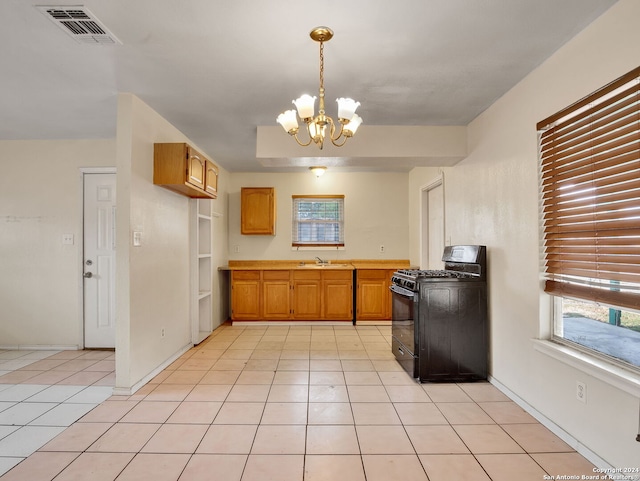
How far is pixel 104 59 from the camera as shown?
89.5 inches

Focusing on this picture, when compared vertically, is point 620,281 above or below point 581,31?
below

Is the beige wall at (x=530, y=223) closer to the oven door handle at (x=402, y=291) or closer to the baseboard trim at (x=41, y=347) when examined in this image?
the oven door handle at (x=402, y=291)

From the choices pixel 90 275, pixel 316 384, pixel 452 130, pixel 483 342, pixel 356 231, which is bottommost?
pixel 316 384

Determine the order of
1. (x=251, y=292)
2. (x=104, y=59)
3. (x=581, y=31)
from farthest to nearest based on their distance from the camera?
1. (x=251, y=292)
2. (x=104, y=59)
3. (x=581, y=31)

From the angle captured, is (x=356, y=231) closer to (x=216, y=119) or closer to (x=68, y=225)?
(x=216, y=119)

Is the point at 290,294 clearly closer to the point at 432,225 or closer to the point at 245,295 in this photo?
the point at 245,295

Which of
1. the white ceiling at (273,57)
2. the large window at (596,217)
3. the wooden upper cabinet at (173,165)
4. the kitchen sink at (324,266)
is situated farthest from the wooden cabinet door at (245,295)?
the large window at (596,217)

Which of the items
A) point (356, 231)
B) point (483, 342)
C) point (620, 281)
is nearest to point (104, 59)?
point (620, 281)

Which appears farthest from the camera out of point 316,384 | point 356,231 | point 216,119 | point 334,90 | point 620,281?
point 356,231

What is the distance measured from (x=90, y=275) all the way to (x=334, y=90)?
3.40m

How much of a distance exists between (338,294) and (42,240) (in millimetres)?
3721

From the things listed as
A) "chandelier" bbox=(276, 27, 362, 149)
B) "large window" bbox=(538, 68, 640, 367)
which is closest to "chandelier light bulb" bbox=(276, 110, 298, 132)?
"chandelier" bbox=(276, 27, 362, 149)

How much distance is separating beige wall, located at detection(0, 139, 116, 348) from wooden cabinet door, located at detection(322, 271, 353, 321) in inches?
120

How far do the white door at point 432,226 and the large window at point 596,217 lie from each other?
1947mm
